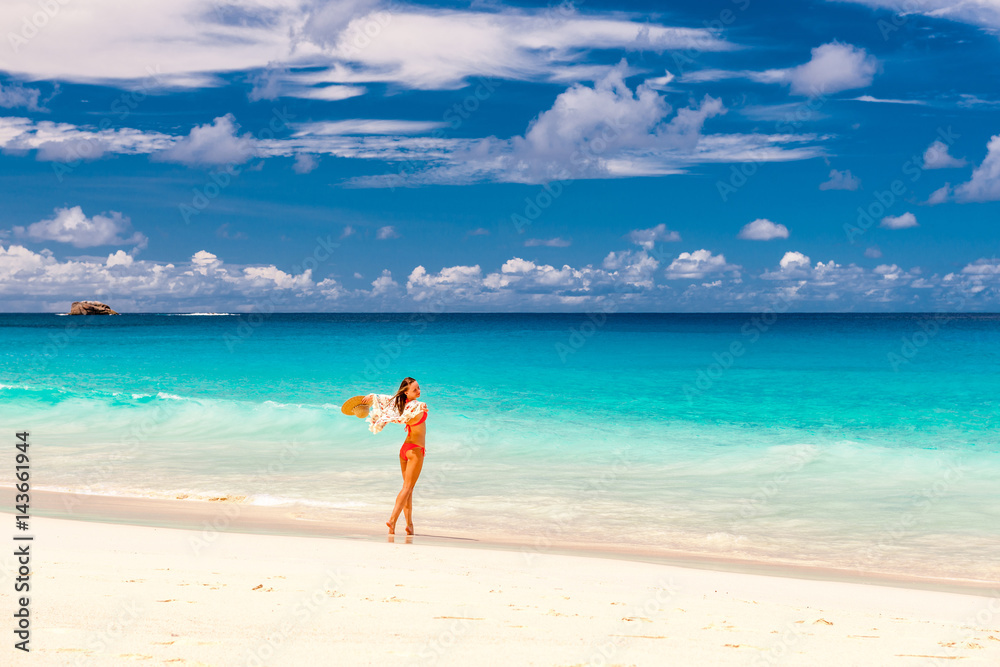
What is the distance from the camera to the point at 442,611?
239 inches

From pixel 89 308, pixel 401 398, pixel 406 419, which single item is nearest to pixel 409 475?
pixel 406 419

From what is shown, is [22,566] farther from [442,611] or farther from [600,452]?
[600,452]

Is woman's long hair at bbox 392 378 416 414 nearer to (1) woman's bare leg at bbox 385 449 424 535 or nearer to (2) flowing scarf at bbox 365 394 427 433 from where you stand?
(2) flowing scarf at bbox 365 394 427 433

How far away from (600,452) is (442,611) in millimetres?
11417

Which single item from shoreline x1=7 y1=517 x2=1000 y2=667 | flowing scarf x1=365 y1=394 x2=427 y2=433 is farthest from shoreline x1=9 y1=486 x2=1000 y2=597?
flowing scarf x1=365 y1=394 x2=427 y2=433

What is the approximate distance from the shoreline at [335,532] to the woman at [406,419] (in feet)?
2.33

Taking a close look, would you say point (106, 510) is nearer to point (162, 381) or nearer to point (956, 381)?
point (162, 381)

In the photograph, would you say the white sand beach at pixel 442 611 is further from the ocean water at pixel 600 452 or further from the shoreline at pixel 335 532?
the ocean water at pixel 600 452

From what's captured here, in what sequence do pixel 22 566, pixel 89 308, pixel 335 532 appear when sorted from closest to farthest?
pixel 22 566 → pixel 335 532 → pixel 89 308

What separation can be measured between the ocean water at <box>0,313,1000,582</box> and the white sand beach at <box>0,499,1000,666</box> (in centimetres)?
220

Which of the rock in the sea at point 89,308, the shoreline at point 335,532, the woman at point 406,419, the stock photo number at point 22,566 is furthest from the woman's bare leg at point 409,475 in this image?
the rock in the sea at point 89,308

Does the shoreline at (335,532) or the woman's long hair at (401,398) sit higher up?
the woman's long hair at (401,398)

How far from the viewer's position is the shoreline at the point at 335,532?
8.45 meters

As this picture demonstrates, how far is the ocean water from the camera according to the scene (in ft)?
35.4
